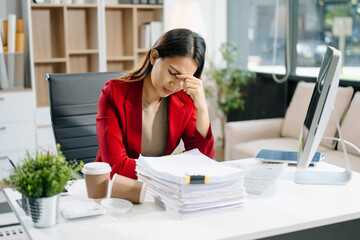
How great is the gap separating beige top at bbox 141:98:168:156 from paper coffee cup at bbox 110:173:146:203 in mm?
579

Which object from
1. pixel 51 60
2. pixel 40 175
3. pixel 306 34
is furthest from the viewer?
pixel 306 34

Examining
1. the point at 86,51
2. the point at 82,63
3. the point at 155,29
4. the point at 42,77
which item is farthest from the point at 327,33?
the point at 42,77

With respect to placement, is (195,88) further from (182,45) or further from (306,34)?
(306,34)

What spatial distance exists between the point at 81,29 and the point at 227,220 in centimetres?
345

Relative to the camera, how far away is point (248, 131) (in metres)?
3.76

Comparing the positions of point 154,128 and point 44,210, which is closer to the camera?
point 44,210

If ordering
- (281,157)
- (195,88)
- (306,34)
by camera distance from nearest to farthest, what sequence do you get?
1. (195,88)
2. (281,157)
3. (306,34)

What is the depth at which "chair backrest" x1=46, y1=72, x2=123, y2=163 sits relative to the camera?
219 centimetres

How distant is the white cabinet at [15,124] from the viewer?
3.78 metres

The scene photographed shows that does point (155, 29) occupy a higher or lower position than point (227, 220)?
higher

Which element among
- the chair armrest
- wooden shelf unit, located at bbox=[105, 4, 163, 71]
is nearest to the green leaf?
the chair armrest

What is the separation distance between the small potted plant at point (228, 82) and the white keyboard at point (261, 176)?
116 inches

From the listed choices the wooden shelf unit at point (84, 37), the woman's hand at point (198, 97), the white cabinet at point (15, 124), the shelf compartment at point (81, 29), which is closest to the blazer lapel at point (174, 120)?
the woman's hand at point (198, 97)

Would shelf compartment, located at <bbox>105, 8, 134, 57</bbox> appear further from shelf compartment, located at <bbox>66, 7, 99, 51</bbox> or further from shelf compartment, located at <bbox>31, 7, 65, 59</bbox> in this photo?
shelf compartment, located at <bbox>31, 7, 65, 59</bbox>
